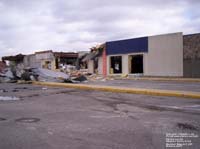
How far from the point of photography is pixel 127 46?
3806cm

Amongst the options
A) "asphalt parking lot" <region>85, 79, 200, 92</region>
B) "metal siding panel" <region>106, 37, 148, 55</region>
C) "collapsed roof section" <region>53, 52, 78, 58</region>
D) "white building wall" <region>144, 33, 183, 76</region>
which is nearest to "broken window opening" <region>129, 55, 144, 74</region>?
"metal siding panel" <region>106, 37, 148, 55</region>

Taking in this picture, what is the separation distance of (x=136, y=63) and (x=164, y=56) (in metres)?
5.53

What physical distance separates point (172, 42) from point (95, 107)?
2341 cm

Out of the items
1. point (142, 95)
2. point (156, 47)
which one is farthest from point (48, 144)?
point (156, 47)

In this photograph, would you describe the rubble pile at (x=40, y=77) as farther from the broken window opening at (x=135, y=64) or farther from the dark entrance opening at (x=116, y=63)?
the dark entrance opening at (x=116, y=63)

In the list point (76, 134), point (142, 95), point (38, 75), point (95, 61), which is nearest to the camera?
point (76, 134)

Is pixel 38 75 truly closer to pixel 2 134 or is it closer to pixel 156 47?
pixel 156 47

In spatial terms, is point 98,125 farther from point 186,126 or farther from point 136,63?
point 136,63

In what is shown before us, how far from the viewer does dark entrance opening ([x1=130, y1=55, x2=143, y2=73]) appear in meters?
37.5

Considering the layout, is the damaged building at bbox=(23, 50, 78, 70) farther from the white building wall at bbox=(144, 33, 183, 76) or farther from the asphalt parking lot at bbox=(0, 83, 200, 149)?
the asphalt parking lot at bbox=(0, 83, 200, 149)

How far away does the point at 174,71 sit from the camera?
107 ft

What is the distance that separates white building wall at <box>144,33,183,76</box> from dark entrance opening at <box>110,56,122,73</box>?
506 centimetres

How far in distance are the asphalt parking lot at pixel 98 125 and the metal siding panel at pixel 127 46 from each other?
979 inches

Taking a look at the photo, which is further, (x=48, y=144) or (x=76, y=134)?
(x=76, y=134)
